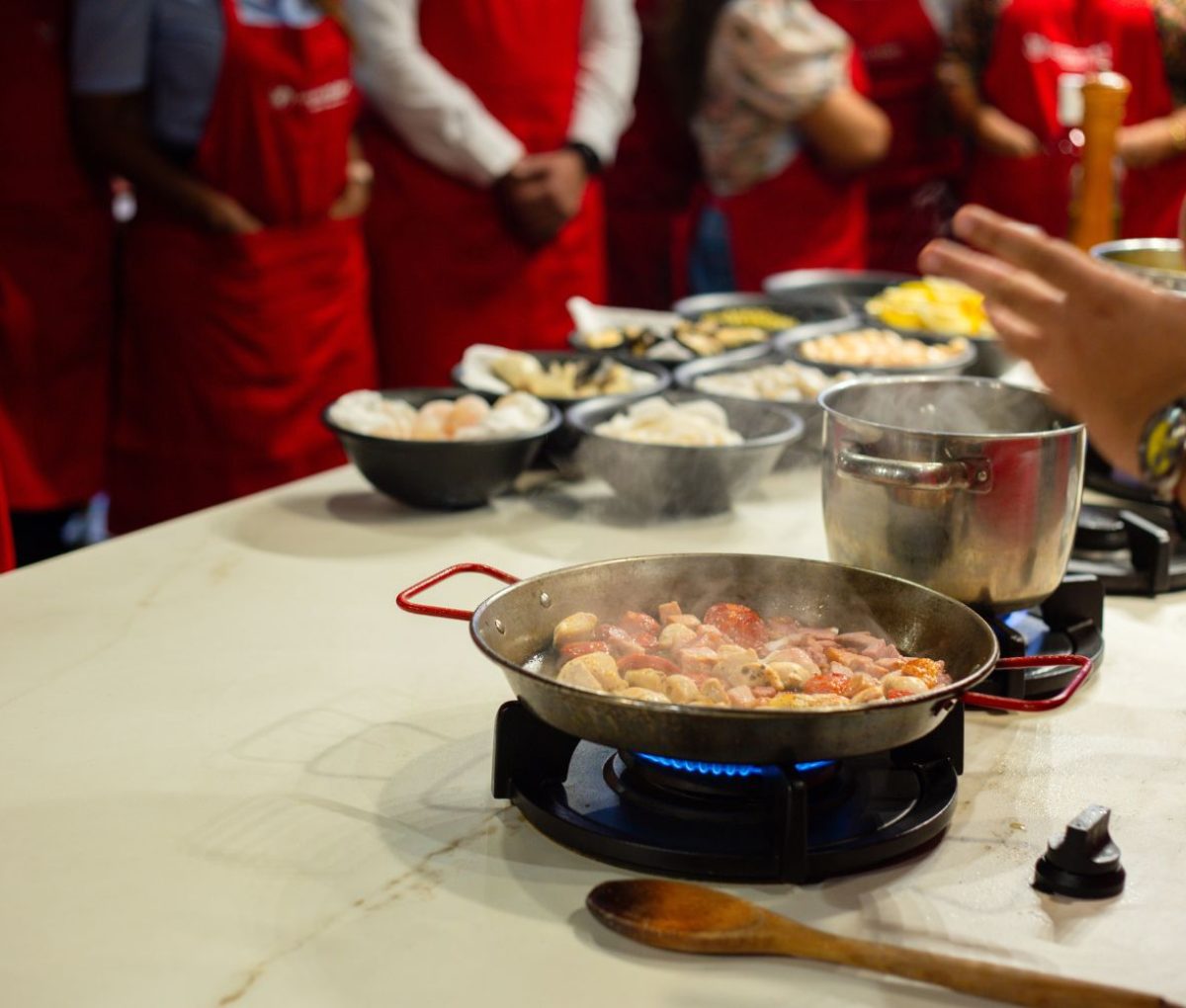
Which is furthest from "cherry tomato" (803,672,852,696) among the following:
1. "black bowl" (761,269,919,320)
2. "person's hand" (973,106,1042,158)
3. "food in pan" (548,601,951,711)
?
"person's hand" (973,106,1042,158)

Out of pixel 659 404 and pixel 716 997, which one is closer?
pixel 716 997

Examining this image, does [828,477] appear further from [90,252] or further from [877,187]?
[877,187]

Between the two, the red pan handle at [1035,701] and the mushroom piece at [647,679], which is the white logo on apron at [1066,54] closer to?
the red pan handle at [1035,701]

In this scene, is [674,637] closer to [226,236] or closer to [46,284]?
[226,236]

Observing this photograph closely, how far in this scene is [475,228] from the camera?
331 cm

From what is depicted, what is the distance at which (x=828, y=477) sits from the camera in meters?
1.31

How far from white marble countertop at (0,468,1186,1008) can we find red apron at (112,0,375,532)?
1.51 meters

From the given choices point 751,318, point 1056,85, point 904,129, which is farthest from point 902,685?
point 904,129

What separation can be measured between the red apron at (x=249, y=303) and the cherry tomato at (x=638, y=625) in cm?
206

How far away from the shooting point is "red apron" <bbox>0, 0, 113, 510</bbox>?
Answer: 278 cm

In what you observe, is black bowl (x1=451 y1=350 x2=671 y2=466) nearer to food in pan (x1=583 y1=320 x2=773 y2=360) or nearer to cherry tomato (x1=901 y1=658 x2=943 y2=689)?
food in pan (x1=583 y1=320 x2=773 y2=360)

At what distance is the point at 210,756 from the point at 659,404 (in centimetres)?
88

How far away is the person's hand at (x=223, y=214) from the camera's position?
2.89 m

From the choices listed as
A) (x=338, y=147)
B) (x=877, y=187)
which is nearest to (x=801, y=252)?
(x=877, y=187)
